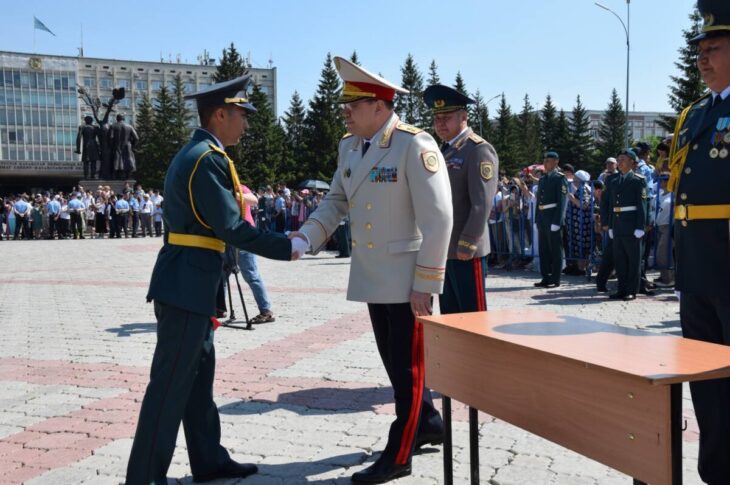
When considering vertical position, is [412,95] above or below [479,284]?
above

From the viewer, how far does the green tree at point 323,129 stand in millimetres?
71125

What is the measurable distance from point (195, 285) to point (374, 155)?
4.02ft

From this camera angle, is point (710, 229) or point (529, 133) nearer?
point (710, 229)

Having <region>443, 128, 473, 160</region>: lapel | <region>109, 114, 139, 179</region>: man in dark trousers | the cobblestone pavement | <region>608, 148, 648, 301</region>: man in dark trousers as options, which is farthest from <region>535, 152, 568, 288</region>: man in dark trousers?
<region>109, 114, 139, 179</region>: man in dark trousers

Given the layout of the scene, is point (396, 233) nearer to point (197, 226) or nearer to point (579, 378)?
point (197, 226)

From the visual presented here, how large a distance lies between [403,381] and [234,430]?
1.45 m

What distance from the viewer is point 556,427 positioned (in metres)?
2.61

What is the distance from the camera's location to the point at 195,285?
3555 mm

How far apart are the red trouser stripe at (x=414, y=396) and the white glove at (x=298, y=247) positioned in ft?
2.49

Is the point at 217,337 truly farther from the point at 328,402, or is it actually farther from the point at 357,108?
the point at 357,108

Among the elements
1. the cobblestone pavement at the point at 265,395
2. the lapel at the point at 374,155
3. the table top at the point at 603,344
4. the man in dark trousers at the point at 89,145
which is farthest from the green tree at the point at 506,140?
the table top at the point at 603,344

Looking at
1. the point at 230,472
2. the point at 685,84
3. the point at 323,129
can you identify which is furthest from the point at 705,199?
the point at 323,129

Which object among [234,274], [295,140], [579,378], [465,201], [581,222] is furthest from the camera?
[295,140]

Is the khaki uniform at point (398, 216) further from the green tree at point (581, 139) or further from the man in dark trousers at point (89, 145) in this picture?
the green tree at point (581, 139)
